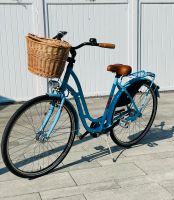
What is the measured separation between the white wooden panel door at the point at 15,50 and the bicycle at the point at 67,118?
8.60 feet

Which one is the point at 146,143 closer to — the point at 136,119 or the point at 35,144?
the point at 136,119

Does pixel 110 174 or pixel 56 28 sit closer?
pixel 110 174

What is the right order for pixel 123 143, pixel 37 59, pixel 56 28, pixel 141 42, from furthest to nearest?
pixel 141 42, pixel 56 28, pixel 123 143, pixel 37 59

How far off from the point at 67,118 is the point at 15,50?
3741 mm

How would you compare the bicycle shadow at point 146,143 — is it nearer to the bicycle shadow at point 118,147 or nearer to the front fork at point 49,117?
the bicycle shadow at point 118,147

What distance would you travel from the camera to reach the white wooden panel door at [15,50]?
8.43m

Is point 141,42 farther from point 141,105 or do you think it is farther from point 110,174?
point 110,174

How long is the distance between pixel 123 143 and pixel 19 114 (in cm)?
182

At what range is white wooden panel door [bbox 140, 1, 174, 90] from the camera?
30.7ft

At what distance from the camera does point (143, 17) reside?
9.30 metres

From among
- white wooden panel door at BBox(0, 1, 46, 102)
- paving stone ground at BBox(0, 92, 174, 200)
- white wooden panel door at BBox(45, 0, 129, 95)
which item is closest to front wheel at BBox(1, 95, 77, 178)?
paving stone ground at BBox(0, 92, 174, 200)

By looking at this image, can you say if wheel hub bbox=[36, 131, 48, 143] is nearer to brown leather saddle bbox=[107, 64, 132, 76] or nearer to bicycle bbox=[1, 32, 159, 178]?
bicycle bbox=[1, 32, 159, 178]

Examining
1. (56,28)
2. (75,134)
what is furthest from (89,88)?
(75,134)

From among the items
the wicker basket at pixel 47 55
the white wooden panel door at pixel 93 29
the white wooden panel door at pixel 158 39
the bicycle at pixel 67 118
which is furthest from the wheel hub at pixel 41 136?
the white wooden panel door at pixel 158 39
